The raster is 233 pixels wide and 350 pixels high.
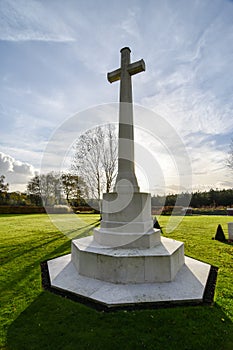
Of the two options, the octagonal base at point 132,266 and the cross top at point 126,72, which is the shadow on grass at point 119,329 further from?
the cross top at point 126,72

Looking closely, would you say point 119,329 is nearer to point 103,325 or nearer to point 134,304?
point 103,325

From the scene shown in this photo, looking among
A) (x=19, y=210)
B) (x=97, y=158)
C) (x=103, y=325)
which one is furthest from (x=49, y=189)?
(x=103, y=325)

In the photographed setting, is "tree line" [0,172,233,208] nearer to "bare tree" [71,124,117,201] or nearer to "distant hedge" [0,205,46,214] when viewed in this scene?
"distant hedge" [0,205,46,214]

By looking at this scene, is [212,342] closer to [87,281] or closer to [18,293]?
[87,281]

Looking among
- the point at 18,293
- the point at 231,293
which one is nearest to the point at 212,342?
the point at 231,293

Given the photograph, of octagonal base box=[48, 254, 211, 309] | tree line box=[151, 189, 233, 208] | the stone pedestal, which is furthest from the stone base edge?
tree line box=[151, 189, 233, 208]

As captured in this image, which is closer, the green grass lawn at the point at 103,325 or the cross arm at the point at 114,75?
the green grass lawn at the point at 103,325

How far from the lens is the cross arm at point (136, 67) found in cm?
599

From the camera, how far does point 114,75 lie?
656 centimetres

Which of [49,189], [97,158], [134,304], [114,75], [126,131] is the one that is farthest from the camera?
[49,189]

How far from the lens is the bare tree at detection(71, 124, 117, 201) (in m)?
15.2

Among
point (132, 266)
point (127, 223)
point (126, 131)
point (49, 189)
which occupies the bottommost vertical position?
point (132, 266)

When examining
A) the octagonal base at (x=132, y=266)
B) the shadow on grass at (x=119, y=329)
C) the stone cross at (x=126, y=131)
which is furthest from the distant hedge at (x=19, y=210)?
the shadow on grass at (x=119, y=329)

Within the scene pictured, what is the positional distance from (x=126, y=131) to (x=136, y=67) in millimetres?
2028
